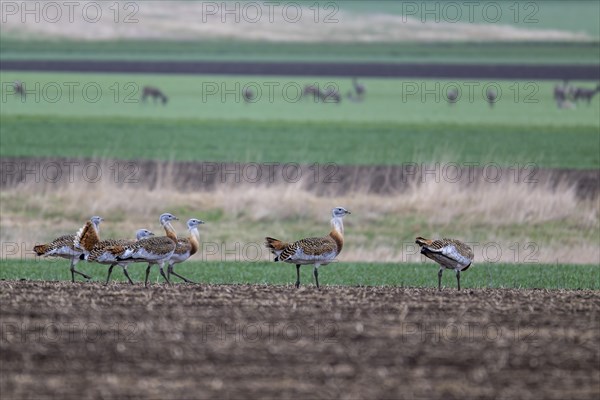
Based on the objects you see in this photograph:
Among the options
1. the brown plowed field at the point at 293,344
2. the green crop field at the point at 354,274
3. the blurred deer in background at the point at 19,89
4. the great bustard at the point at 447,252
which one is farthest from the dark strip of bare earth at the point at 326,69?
the brown plowed field at the point at 293,344

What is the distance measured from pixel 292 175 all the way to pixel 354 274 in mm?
18804

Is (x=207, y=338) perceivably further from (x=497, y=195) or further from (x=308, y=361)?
(x=497, y=195)

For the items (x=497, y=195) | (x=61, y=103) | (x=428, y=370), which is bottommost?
(x=428, y=370)

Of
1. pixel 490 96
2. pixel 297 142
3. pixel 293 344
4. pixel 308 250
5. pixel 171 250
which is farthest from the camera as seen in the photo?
pixel 490 96

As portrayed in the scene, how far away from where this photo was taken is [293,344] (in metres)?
14.4

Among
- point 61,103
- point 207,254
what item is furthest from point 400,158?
point 61,103

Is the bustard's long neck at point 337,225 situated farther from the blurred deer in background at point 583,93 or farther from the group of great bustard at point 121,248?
the blurred deer in background at point 583,93

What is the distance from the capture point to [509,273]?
25.2 m

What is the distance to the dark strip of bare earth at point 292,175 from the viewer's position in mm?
39906

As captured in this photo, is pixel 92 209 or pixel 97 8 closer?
pixel 92 209

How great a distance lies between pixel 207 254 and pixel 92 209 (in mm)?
Result: 6261

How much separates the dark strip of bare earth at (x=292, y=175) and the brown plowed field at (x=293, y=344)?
2051 cm

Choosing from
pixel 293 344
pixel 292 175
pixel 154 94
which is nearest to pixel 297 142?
pixel 292 175

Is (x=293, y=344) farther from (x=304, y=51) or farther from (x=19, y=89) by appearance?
(x=304, y=51)
